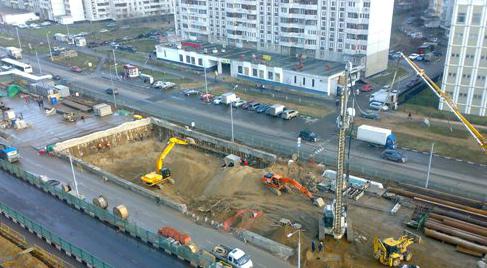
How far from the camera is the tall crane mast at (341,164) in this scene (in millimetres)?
32847

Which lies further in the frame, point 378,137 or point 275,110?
point 275,110

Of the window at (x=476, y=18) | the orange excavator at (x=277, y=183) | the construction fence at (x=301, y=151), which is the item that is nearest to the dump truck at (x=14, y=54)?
the construction fence at (x=301, y=151)

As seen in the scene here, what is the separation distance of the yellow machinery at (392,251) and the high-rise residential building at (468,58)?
128 feet

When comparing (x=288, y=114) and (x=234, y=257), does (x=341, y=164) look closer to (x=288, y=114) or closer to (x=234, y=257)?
(x=234, y=257)

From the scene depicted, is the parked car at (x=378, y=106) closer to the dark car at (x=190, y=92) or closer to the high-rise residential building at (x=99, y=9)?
the dark car at (x=190, y=92)

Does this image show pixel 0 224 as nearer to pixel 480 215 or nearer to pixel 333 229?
pixel 333 229

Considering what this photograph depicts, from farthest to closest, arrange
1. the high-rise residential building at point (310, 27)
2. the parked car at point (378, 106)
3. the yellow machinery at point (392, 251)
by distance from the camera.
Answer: the high-rise residential building at point (310, 27), the parked car at point (378, 106), the yellow machinery at point (392, 251)

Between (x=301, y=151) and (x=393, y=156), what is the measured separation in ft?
35.8

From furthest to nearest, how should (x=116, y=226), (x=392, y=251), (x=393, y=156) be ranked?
(x=393, y=156) → (x=116, y=226) → (x=392, y=251)

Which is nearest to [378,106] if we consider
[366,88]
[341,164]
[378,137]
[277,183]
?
[366,88]

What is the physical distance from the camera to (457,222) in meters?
37.8

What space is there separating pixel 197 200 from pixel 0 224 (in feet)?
60.1

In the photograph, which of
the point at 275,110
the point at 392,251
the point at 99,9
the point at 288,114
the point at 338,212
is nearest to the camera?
the point at 392,251

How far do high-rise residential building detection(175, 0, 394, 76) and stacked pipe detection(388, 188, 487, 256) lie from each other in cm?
4495
